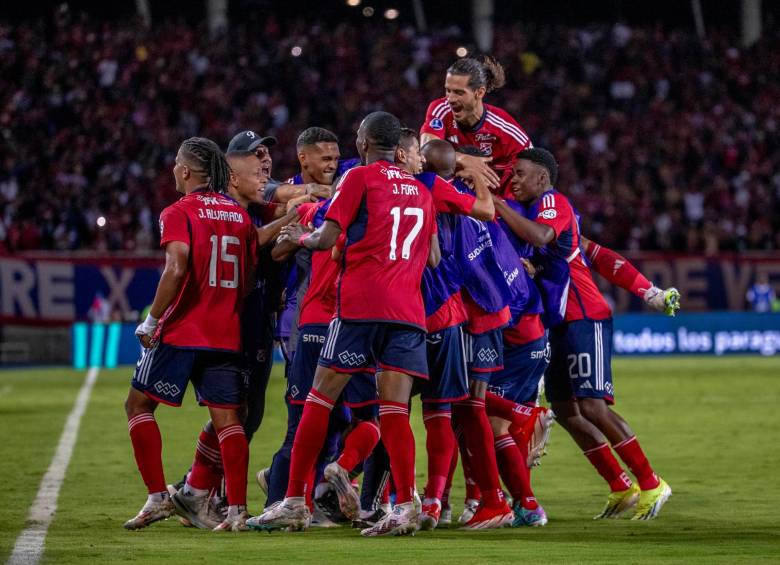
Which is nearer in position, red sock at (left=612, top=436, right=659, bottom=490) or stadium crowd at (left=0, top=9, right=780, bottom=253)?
red sock at (left=612, top=436, right=659, bottom=490)

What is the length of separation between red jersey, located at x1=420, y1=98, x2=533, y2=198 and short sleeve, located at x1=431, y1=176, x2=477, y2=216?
5.68ft

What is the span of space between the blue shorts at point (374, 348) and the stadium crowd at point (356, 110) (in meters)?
21.2

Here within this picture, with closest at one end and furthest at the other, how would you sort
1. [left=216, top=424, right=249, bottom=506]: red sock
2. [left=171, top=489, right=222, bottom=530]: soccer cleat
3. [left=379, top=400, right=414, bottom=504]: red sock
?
1. [left=379, top=400, right=414, bottom=504]: red sock
2. [left=216, top=424, right=249, bottom=506]: red sock
3. [left=171, top=489, right=222, bottom=530]: soccer cleat

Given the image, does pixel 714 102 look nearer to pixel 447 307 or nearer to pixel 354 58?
pixel 354 58

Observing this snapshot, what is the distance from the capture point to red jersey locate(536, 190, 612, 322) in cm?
894

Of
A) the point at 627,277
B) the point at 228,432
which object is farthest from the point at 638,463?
the point at 228,432

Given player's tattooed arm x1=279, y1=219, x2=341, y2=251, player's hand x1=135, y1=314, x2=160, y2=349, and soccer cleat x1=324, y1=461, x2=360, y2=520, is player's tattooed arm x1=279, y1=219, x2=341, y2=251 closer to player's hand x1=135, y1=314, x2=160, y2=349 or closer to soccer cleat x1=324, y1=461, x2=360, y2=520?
player's hand x1=135, y1=314, x2=160, y2=349

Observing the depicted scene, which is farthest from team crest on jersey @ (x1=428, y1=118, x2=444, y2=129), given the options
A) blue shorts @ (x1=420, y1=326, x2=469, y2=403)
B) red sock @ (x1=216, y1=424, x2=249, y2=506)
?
red sock @ (x1=216, y1=424, x2=249, y2=506)

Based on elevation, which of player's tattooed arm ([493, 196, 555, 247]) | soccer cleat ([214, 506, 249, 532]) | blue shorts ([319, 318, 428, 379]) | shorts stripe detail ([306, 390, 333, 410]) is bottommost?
soccer cleat ([214, 506, 249, 532])

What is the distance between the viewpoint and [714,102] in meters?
34.5

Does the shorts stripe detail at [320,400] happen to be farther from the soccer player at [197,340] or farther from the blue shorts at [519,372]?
the blue shorts at [519,372]

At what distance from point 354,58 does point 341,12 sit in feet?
16.5

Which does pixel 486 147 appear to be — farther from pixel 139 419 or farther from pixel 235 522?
pixel 235 522

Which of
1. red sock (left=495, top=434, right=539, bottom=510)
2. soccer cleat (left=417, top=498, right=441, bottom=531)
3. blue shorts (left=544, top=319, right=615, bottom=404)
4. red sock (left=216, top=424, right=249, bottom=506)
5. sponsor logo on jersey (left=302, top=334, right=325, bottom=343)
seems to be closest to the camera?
soccer cleat (left=417, top=498, right=441, bottom=531)
